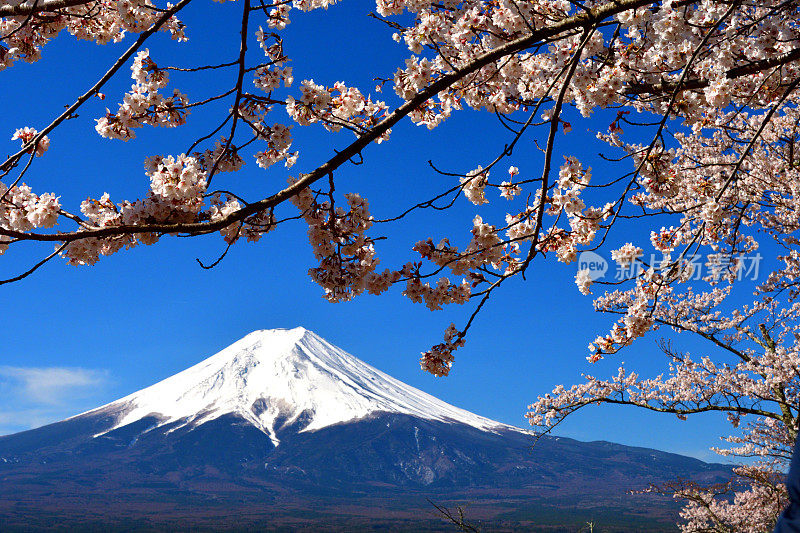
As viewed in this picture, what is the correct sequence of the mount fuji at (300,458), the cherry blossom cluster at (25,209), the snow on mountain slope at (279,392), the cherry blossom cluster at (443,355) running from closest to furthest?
the cherry blossom cluster at (25,209) < the cherry blossom cluster at (443,355) < the mount fuji at (300,458) < the snow on mountain slope at (279,392)

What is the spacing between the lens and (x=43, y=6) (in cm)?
257

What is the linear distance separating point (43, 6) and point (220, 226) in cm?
151

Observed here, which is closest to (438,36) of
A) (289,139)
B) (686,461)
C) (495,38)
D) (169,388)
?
(495,38)

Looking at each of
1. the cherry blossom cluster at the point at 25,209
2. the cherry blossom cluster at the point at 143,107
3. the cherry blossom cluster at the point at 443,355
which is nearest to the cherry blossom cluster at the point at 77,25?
the cherry blossom cluster at the point at 143,107

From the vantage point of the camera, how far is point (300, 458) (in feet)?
452

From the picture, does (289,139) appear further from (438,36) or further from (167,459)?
(167,459)

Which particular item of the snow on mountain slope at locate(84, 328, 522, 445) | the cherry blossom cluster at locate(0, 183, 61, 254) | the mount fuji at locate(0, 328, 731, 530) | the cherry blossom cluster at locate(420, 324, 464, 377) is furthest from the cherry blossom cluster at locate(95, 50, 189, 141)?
the snow on mountain slope at locate(84, 328, 522, 445)

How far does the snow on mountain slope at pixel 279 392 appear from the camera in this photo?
146 metres

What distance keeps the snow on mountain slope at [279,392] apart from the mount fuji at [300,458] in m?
0.39

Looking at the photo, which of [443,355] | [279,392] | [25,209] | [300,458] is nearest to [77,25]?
[25,209]

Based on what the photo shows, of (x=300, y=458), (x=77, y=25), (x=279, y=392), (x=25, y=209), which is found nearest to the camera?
(x=25, y=209)

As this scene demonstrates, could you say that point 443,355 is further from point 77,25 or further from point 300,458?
point 300,458

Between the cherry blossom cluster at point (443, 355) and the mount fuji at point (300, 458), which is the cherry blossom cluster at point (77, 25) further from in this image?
the mount fuji at point (300, 458)

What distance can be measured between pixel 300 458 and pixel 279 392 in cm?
2054
